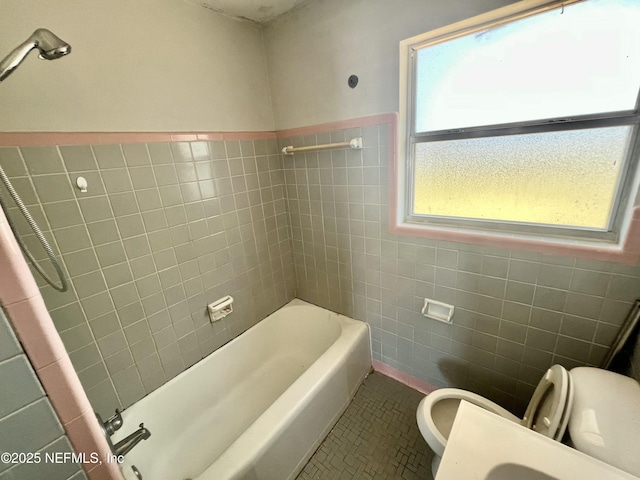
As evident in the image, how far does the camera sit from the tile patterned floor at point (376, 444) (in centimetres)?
126

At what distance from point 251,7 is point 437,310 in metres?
1.94

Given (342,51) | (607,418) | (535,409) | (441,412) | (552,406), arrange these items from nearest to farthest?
(607,418) → (552,406) → (535,409) → (441,412) → (342,51)

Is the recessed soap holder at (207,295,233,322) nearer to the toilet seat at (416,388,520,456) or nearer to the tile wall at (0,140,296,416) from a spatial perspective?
the tile wall at (0,140,296,416)

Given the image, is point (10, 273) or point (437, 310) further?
point (437, 310)

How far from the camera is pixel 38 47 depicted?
2.45 ft

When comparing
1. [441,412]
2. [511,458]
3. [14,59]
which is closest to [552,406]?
[511,458]

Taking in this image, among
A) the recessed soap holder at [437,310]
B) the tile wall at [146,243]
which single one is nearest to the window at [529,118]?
the recessed soap holder at [437,310]

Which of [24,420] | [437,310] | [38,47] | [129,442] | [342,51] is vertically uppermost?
[342,51]

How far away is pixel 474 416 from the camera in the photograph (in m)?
0.72

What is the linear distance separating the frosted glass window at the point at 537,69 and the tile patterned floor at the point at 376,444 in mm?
1606

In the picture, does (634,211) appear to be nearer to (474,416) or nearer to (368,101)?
(474,416)

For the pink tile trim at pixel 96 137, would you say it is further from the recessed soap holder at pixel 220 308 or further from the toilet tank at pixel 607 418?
the toilet tank at pixel 607 418

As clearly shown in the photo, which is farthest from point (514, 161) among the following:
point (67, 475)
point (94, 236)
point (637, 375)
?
point (94, 236)

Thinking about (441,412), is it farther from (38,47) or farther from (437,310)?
(38,47)
